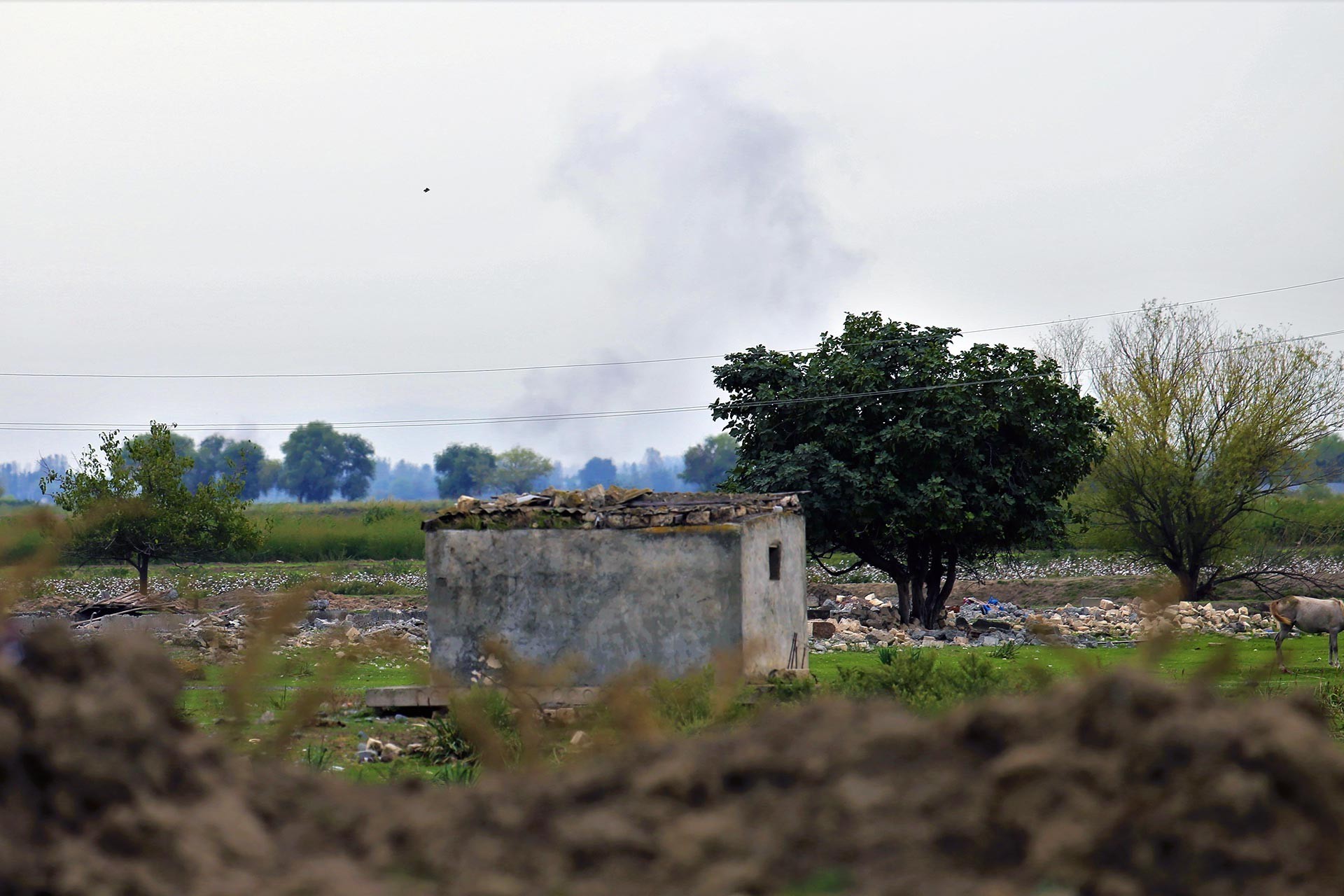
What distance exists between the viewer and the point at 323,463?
478 ft

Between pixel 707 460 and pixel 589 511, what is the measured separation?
134 meters

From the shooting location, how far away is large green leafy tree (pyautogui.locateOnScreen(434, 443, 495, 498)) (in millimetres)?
145125

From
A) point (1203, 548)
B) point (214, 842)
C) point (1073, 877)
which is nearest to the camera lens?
point (1073, 877)

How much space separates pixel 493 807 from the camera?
3156mm

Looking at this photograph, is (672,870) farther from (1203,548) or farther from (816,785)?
(1203,548)

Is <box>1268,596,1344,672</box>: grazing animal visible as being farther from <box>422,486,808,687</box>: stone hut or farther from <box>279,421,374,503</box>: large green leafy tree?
<box>279,421,374,503</box>: large green leafy tree

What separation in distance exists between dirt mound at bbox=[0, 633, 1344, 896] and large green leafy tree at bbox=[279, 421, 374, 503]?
148 m

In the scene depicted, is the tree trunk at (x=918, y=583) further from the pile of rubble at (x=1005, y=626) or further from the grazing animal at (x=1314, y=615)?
the grazing animal at (x=1314, y=615)

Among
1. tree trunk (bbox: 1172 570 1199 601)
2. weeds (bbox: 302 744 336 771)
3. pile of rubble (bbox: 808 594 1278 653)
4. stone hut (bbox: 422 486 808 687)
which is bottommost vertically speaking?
pile of rubble (bbox: 808 594 1278 653)

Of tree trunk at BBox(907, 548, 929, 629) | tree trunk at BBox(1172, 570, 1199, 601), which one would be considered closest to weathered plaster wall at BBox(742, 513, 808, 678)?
tree trunk at BBox(907, 548, 929, 629)

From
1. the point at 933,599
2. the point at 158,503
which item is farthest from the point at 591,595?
the point at 158,503

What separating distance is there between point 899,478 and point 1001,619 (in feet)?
Result: 19.2

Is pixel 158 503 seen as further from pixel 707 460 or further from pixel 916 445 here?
pixel 707 460

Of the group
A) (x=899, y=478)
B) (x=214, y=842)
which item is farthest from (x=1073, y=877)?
(x=899, y=478)
